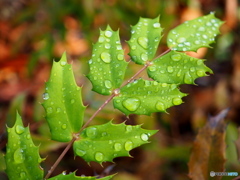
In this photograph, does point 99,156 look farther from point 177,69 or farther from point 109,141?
point 177,69

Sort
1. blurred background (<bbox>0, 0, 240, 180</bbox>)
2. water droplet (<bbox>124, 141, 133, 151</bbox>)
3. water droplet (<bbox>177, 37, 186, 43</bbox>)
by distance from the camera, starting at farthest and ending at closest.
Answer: blurred background (<bbox>0, 0, 240, 180</bbox>) < water droplet (<bbox>177, 37, 186, 43</bbox>) < water droplet (<bbox>124, 141, 133, 151</bbox>)

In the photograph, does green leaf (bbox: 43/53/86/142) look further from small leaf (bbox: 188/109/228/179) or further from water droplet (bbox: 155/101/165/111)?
small leaf (bbox: 188/109/228/179)

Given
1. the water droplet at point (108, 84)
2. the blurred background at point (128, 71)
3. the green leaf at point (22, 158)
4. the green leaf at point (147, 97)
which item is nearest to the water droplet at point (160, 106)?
the green leaf at point (147, 97)

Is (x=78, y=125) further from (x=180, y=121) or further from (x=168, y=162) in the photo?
(x=180, y=121)

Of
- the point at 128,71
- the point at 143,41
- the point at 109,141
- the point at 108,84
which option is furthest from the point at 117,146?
the point at 128,71

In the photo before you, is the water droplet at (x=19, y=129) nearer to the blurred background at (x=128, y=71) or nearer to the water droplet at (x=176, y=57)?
the water droplet at (x=176, y=57)

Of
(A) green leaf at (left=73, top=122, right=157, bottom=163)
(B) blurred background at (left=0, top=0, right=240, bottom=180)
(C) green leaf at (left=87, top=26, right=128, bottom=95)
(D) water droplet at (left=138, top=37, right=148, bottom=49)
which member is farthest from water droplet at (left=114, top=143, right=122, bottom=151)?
(B) blurred background at (left=0, top=0, right=240, bottom=180)

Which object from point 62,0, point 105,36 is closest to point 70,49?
point 62,0
